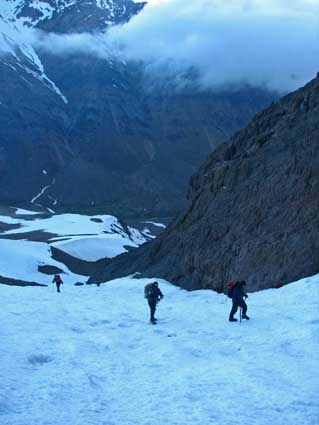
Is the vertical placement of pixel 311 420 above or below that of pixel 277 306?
below

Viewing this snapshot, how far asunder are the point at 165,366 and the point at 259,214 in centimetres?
1840

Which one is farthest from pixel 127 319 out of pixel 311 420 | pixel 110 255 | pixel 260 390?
pixel 110 255

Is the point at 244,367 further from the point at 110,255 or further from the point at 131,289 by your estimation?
the point at 110,255

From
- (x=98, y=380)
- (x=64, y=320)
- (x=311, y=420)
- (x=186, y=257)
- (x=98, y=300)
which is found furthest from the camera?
(x=186, y=257)

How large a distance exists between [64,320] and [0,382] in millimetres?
7597

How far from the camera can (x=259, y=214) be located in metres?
30.0

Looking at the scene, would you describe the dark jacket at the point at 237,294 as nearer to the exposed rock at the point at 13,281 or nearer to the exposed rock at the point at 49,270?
the exposed rock at the point at 13,281

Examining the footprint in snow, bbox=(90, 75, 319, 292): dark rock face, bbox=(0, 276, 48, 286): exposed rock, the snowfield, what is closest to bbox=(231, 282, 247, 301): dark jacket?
the snowfield

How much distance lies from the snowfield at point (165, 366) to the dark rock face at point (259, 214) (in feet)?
17.4

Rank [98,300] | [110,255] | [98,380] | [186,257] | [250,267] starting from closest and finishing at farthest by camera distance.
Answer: [98,380] < [98,300] < [250,267] < [186,257] < [110,255]

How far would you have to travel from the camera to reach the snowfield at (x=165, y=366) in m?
9.54

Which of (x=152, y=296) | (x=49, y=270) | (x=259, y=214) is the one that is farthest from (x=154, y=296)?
(x=49, y=270)

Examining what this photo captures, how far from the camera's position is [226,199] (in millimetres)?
35219

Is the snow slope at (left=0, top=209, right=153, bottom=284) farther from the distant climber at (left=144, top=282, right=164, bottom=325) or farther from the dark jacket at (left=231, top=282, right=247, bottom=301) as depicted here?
the dark jacket at (left=231, top=282, right=247, bottom=301)
